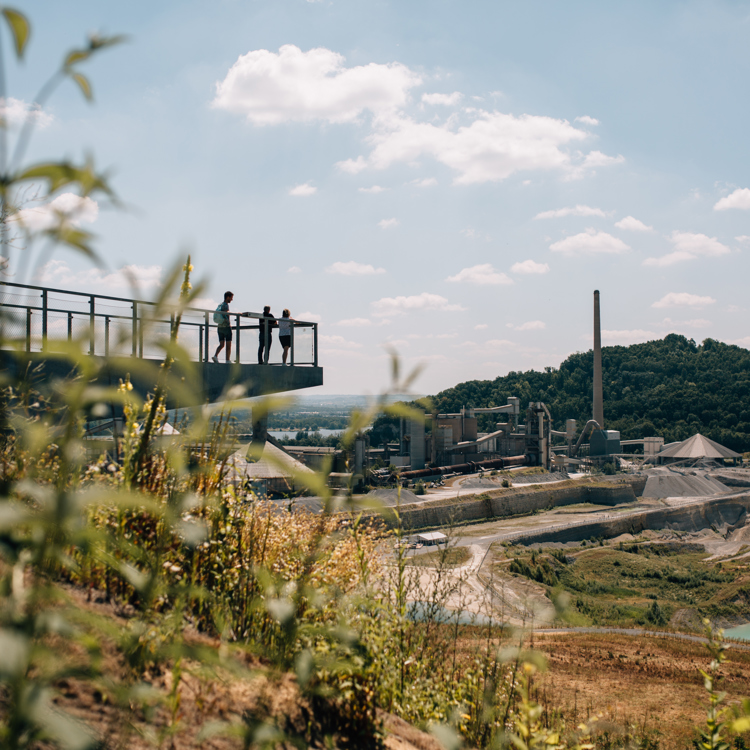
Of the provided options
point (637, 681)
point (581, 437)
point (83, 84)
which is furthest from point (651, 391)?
point (83, 84)

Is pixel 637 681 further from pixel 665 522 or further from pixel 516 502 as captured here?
pixel 665 522

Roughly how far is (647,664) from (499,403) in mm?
110964

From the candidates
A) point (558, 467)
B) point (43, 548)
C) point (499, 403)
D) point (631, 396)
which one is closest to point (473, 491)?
point (558, 467)

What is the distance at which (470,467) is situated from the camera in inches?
2446

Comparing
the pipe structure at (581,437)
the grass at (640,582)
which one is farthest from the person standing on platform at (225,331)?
the pipe structure at (581,437)

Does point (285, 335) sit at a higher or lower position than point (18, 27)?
higher

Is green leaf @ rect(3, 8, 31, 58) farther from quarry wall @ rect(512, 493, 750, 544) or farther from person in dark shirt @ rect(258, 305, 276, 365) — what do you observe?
quarry wall @ rect(512, 493, 750, 544)

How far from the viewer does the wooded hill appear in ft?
344

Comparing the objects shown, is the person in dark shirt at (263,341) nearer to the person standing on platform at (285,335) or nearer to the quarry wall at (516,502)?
the person standing on platform at (285,335)

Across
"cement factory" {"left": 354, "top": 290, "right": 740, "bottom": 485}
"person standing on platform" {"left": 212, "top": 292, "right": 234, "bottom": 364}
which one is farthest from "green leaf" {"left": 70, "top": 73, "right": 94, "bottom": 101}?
"cement factory" {"left": 354, "top": 290, "right": 740, "bottom": 485}

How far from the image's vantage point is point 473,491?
51.9 meters

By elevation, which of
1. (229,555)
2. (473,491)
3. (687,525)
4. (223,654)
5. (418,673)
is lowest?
(687,525)

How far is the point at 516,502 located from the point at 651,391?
83058 millimetres

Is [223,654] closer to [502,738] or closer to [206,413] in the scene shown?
[206,413]
